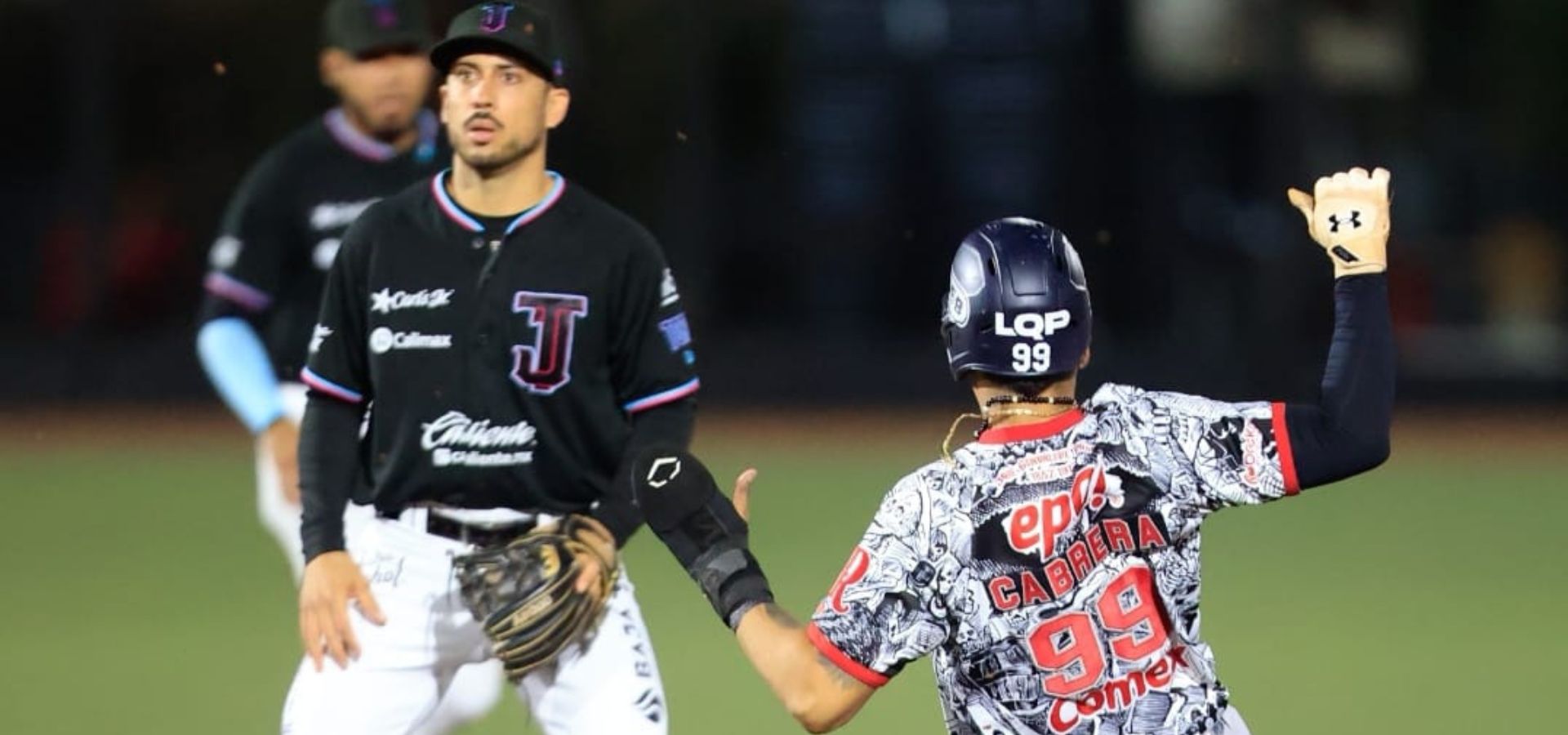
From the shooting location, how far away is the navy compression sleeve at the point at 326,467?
485cm

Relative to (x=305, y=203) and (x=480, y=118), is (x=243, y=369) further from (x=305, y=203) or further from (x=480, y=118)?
(x=480, y=118)

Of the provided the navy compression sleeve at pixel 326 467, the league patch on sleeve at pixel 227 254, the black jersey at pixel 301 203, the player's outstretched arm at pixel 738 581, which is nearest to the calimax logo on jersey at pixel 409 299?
the navy compression sleeve at pixel 326 467

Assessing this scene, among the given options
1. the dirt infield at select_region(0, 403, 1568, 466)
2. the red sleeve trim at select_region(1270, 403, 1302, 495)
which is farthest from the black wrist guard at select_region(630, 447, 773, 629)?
the dirt infield at select_region(0, 403, 1568, 466)

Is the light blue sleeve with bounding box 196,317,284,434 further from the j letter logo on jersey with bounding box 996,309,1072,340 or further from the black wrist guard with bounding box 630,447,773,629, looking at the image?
the j letter logo on jersey with bounding box 996,309,1072,340

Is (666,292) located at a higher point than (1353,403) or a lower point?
higher

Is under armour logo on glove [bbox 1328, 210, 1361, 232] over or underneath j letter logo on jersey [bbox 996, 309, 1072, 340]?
over

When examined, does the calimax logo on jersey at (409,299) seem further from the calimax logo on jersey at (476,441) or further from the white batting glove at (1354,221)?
the white batting glove at (1354,221)

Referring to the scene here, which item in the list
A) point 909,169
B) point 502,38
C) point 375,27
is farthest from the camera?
point 909,169

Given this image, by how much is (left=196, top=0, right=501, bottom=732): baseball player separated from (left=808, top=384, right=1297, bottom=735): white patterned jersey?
271 centimetres

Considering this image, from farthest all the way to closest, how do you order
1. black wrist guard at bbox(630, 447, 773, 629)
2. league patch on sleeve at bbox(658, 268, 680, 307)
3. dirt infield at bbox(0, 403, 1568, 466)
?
dirt infield at bbox(0, 403, 1568, 466) → league patch on sleeve at bbox(658, 268, 680, 307) → black wrist guard at bbox(630, 447, 773, 629)

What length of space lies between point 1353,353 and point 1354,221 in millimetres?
238

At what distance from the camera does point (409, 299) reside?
483 centimetres

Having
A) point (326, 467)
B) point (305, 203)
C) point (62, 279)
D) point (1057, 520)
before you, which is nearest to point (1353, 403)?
point (1057, 520)

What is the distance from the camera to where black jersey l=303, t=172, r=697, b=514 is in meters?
4.84
